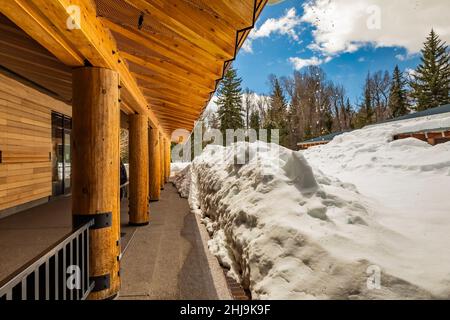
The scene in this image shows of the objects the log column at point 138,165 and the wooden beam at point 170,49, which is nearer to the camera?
the wooden beam at point 170,49

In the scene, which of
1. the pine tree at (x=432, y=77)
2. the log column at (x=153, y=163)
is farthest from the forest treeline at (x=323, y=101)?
the log column at (x=153, y=163)

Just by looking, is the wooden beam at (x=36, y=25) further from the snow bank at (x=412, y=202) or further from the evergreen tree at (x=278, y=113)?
the evergreen tree at (x=278, y=113)

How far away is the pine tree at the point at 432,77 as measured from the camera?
85.3 feet

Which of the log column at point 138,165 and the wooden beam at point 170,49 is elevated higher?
the wooden beam at point 170,49

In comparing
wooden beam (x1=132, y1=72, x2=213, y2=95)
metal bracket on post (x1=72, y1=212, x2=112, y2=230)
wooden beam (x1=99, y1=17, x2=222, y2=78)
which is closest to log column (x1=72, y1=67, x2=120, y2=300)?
metal bracket on post (x1=72, y1=212, x2=112, y2=230)

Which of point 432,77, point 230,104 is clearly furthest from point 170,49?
point 432,77

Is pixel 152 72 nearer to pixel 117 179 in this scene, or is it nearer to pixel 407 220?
pixel 117 179

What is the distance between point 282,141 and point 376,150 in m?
21.1

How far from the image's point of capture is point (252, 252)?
104 inches

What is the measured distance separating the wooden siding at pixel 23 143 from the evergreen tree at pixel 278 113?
78.9 ft

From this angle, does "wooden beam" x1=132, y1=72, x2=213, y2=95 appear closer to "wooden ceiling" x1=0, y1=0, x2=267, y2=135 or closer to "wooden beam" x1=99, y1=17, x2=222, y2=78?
"wooden ceiling" x1=0, y1=0, x2=267, y2=135

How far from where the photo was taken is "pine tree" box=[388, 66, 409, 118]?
29391 millimetres

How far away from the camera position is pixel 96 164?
238 centimetres
